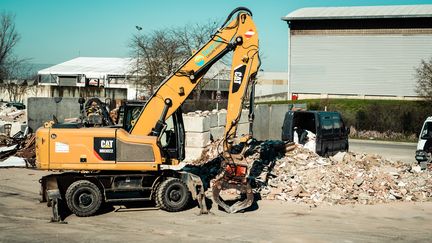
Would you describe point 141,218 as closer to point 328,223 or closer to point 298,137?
point 328,223

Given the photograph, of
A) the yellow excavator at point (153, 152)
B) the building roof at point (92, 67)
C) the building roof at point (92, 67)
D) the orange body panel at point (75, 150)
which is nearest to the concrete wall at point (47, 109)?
the yellow excavator at point (153, 152)

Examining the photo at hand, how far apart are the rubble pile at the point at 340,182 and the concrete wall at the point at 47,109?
474 inches

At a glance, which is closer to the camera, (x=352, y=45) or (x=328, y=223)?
(x=328, y=223)

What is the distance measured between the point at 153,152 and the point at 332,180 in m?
5.52

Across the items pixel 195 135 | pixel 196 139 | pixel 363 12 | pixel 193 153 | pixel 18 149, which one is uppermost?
pixel 363 12

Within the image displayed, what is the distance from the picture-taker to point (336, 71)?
56281 millimetres

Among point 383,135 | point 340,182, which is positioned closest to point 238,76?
point 340,182

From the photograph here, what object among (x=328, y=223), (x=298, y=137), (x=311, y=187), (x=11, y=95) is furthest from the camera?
(x=11, y=95)

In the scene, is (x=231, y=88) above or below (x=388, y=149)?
above

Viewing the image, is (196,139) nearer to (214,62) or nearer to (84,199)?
(214,62)

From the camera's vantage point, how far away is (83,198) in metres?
12.6

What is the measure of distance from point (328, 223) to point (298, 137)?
29.0 feet

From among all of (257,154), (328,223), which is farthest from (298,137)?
(328,223)

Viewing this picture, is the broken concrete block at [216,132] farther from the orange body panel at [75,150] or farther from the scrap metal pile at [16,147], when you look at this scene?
the orange body panel at [75,150]
